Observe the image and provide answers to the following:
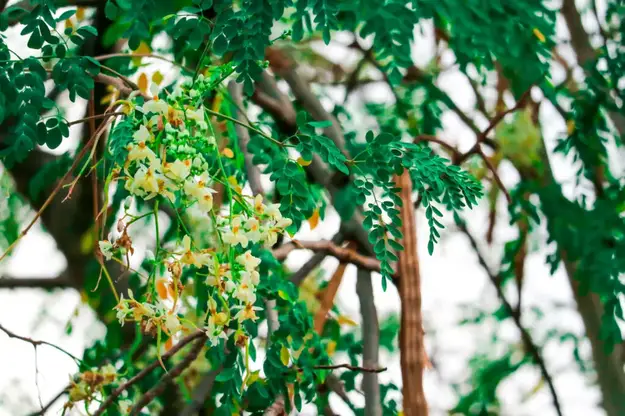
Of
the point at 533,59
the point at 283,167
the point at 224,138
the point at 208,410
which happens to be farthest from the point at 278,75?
the point at 283,167

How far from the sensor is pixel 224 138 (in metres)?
1.48

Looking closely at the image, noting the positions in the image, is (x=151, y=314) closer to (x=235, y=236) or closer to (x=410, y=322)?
(x=235, y=236)

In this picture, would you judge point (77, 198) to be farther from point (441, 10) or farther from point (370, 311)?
point (441, 10)

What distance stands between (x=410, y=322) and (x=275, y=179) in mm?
354

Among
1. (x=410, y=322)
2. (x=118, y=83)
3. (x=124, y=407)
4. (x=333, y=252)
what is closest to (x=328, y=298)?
(x=333, y=252)

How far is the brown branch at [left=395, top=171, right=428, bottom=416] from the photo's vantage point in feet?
3.51

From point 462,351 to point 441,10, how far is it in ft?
5.15

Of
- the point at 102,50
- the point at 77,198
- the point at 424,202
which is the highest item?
the point at 102,50

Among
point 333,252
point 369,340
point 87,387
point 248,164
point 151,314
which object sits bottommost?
point 151,314

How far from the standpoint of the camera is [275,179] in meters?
0.85

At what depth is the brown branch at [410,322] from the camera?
1.07 metres

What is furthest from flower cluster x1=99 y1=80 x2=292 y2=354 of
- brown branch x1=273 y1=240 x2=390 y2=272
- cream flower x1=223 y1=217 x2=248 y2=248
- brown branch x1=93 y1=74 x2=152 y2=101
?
brown branch x1=273 y1=240 x2=390 y2=272

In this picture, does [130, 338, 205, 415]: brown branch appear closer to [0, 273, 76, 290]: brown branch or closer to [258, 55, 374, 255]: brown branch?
[258, 55, 374, 255]: brown branch

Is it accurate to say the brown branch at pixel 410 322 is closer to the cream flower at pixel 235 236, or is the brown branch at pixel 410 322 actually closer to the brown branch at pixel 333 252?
the brown branch at pixel 333 252
